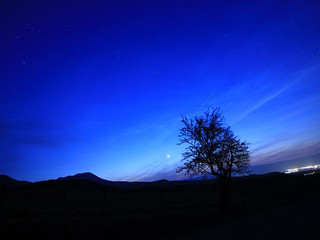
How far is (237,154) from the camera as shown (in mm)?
20141

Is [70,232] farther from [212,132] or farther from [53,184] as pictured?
[53,184]

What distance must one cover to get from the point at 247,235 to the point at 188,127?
43.4ft

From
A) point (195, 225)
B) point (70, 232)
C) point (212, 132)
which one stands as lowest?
point (195, 225)

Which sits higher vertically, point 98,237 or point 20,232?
point 20,232

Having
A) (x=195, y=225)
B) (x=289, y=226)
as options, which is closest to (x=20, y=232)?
(x=195, y=225)

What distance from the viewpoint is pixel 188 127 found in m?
21.0

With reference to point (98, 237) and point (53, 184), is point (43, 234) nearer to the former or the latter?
point (98, 237)

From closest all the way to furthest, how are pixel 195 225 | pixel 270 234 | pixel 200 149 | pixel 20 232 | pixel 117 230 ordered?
1. pixel 270 234
2. pixel 20 232
3. pixel 117 230
4. pixel 195 225
5. pixel 200 149

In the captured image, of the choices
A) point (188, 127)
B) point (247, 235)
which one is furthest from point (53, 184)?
point (247, 235)

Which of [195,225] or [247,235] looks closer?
[247,235]

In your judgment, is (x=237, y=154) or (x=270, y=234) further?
(x=237, y=154)

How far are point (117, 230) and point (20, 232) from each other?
509 cm

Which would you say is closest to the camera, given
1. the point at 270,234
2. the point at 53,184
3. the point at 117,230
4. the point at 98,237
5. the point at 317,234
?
the point at 317,234

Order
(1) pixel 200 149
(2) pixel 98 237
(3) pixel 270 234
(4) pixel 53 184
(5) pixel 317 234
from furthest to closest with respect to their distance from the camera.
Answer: (4) pixel 53 184
(1) pixel 200 149
(2) pixel 98 237
(3) pixel 270 234
(5) pixel 317 234
